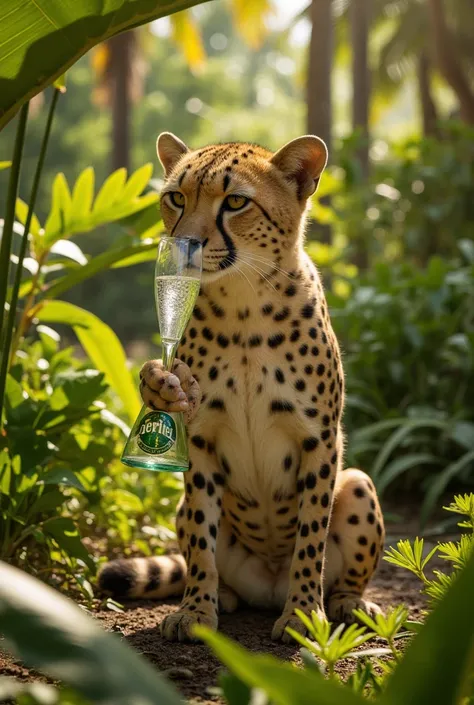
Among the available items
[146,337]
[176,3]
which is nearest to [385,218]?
[176,3]

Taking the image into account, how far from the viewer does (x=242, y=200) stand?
3.64 m

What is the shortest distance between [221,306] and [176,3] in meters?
1.24

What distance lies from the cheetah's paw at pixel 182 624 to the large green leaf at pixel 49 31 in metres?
1.78

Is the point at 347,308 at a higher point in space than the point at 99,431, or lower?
higher

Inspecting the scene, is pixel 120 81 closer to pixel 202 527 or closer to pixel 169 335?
pixel 202 527

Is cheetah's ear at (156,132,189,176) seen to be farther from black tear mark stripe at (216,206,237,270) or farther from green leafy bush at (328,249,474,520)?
green leafy bush at (328,249,474,520)

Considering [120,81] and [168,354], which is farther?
[120,81]

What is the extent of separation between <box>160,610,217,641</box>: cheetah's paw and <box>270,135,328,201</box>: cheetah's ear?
1636mm

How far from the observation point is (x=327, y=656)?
2139mm

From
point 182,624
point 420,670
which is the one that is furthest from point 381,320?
→ point 420,670

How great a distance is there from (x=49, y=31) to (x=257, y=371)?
1416 mm

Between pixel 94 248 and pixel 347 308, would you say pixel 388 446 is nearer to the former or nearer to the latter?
pixel 347 308

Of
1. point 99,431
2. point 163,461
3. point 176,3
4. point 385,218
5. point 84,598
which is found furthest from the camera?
point 385,218

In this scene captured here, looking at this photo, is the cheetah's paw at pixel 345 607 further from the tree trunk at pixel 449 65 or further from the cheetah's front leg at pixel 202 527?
the tree trunk at pixel 449 65
